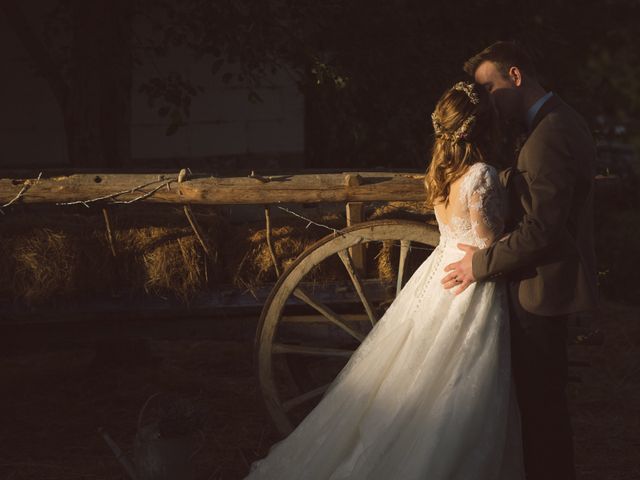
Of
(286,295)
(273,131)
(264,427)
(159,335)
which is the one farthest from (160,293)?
(273,131)

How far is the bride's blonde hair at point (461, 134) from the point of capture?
3.62 meters

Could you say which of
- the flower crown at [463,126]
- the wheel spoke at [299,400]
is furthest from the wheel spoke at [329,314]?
the flower crown at [463,126]

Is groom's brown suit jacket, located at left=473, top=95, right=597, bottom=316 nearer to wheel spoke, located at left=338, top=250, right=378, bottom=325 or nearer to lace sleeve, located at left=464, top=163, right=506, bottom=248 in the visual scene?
lace sleeve, located at left=464, top=163, right=506, bottom=248

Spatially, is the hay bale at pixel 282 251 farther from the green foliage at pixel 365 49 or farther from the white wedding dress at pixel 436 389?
the green foliage at pixel 365 49

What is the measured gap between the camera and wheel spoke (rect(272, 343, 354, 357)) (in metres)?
4.45

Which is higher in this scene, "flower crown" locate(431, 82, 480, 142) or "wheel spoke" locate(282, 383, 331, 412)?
"flower crown" locate(431, 82, 480, 142)

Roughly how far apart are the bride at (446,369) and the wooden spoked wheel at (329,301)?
0.39 meters

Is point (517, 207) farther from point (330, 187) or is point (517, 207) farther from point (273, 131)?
point (273, 131)

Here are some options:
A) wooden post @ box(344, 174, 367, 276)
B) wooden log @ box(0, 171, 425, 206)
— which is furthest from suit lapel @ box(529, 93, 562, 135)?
wooden post @ box(344, 174, 367, 276)

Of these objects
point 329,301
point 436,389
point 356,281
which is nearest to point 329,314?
point 329,301

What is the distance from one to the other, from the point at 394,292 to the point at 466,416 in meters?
0.99

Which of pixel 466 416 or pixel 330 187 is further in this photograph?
pixel 330 187

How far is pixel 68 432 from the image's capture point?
5.38m

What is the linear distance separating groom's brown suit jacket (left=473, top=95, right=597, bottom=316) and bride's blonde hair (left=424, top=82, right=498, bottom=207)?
0.15 m
